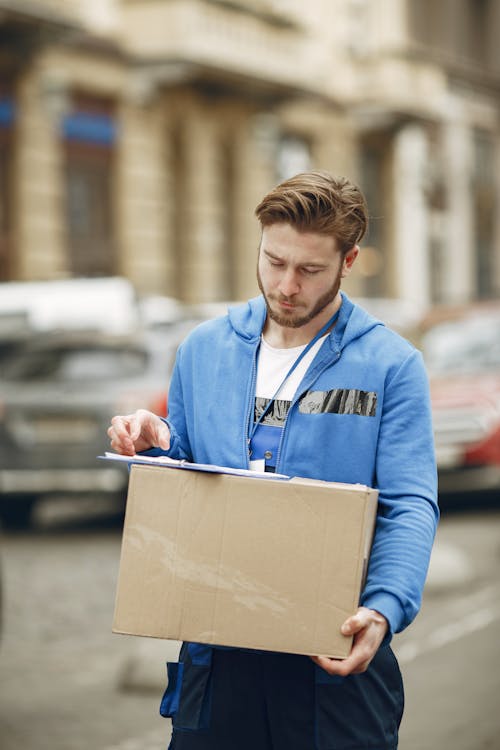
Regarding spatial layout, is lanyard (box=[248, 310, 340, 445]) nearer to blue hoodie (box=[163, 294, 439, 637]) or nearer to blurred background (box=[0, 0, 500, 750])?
blue hoodie (box=[163, 294, 439, 637])

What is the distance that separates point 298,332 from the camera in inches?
119

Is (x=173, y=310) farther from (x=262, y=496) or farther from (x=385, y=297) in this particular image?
(x=385, y=297)

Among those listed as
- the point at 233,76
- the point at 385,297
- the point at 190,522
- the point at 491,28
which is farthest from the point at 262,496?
the point at 491,28

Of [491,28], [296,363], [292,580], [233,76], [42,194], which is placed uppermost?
[491,28]

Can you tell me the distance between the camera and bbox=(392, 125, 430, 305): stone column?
35.6 meters

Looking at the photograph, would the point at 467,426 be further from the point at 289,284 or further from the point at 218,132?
the point at 218,132

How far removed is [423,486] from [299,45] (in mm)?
26503

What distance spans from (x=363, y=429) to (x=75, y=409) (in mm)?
7986

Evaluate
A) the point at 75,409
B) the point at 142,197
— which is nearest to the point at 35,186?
the point at 142,197

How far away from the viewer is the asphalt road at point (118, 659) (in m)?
5.67

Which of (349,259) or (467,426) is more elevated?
(349,259)

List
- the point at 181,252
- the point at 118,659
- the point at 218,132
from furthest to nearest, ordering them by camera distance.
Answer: the point at 218,132
the point at 181,252
the point at 118,659

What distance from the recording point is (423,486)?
9.60ft

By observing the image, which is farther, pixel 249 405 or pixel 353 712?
pixel 249 405
